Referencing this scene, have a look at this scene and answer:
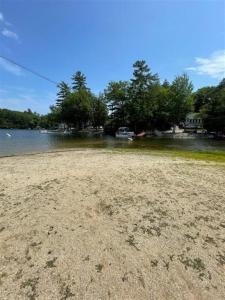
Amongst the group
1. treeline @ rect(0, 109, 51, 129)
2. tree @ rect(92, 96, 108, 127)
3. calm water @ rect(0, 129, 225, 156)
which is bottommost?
treeline @ rect(0, 109, 51, 129)

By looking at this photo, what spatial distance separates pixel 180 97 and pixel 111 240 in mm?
65861

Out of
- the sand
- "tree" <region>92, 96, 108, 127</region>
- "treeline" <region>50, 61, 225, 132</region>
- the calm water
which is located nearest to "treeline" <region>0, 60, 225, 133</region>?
"treeline" <region>50, 61, 225, 132</region>

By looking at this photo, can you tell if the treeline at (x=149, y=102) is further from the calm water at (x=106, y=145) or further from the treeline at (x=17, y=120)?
the treeline at (x=17, y=120)

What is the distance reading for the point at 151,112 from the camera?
209ft

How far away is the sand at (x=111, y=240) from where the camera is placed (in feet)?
12.0

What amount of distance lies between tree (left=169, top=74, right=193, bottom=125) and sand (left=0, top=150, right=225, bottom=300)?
60953 mm

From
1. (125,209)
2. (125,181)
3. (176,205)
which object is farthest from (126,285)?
(125,181)

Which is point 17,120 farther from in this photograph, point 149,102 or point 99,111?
point 149,102

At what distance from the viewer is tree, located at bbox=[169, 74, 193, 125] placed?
65938mm

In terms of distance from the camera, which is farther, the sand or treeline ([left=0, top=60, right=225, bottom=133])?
treeline ([left=0, top=60, right=225, bottom=133])

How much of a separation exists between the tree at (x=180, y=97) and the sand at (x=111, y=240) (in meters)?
61.0

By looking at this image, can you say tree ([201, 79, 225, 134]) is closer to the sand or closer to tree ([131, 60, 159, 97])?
tree ([131, 60, 159, 97])

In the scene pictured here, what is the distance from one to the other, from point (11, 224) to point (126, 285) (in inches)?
119

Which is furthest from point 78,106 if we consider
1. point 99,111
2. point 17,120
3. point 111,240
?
point 17,120
